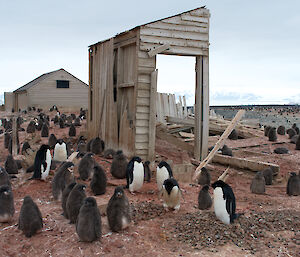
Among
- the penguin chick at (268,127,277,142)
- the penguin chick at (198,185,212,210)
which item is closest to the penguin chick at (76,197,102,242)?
the penguin chick at (198,185,212,210)

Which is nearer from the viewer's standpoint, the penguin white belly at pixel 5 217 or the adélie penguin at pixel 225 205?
the adélie penguin at pixel 225 205

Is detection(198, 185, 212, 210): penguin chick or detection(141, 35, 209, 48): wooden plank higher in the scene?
detection(141, 35, 209, 48): wooden plank

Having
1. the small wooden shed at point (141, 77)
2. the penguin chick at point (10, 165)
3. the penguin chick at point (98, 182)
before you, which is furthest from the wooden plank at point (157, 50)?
the penguin chick at point (10, 165)

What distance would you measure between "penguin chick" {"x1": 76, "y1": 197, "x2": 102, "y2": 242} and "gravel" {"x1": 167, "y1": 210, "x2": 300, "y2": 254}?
4.04 feet

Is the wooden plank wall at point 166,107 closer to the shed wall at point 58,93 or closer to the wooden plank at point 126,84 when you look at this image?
the wooden plank at point 126,84

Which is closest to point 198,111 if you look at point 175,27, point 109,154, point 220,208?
point 175,27

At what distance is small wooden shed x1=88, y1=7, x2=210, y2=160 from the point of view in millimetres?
10680

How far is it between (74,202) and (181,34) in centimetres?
723

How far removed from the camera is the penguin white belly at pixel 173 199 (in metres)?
6.60

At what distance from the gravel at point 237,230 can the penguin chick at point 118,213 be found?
782 mm

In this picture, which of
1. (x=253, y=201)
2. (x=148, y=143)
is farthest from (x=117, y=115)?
(x=253, y=201)

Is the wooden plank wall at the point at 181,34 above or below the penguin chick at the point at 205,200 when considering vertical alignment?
above

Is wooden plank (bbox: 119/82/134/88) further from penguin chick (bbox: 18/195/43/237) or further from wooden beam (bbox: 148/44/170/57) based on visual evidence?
penguin chick (bbox: 18/195/43/237)

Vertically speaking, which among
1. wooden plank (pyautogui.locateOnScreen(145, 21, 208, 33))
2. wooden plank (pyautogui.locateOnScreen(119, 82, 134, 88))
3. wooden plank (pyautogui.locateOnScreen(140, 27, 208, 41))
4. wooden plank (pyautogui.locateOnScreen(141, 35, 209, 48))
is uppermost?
wooden plank (pyautogui.locateOnScreen(145, 21, 208, 33))
